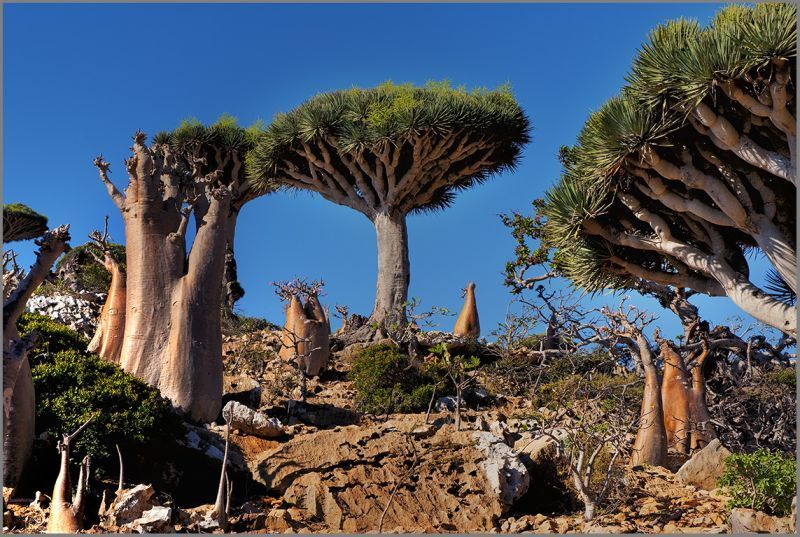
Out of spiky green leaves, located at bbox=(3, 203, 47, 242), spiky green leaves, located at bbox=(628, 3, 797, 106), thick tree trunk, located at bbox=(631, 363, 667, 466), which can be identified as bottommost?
thick tree trunk, located at bbox=(631, 363, 667, 466)

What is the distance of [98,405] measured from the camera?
8703mm

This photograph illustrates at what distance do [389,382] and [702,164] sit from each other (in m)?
6.22

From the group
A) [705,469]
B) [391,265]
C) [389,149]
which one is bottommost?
[705,469]

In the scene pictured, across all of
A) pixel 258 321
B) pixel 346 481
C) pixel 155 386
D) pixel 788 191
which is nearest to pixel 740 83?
pixel 788 191

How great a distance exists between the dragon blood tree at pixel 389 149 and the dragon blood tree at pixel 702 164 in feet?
23.3

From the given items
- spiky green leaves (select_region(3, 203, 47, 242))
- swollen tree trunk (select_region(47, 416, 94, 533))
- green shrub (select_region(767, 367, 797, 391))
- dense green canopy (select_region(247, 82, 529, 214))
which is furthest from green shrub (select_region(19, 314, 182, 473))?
spiky green leaves (select_region(3, 203, 47, 242))

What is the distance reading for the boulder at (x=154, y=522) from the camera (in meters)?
6.97

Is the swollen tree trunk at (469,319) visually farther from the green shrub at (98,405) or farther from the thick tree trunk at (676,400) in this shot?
the green shrub at (98,405)

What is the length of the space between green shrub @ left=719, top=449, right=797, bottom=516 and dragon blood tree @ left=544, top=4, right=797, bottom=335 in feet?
10.3

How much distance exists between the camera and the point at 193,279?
11.1m

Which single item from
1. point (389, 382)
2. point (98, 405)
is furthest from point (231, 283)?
point (98, 405)

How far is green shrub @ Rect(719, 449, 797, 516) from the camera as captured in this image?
7.88 meters

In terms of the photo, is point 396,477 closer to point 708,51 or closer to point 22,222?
point 708,51

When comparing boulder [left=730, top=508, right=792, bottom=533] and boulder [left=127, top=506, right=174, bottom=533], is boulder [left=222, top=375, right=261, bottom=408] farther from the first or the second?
boulder [left=730, top=508, right=792, bottom=533]
